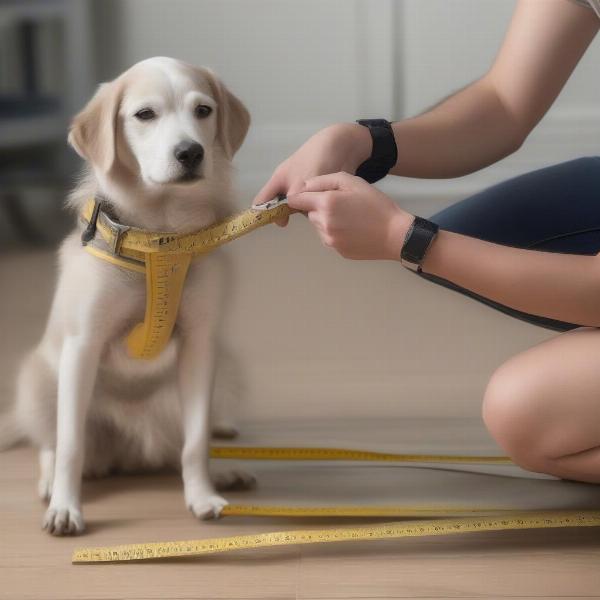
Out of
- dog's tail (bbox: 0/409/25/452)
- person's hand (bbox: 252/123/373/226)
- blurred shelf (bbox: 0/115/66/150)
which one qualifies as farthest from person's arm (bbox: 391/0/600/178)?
blurred shelf (bbox: 0/115/66/150)

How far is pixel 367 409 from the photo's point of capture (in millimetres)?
2012

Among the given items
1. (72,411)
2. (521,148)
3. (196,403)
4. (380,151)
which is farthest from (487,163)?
(521,148)

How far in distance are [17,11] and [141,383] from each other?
3.45 meters

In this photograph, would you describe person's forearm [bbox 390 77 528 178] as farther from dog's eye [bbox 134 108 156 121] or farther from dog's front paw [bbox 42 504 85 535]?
dog's front paw [bbox 42 504 85 535]

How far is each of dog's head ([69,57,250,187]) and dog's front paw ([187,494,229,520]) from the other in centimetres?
47

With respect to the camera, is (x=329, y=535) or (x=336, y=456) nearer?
(x=329, y=535)

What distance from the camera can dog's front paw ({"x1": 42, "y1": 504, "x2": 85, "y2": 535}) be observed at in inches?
55.6

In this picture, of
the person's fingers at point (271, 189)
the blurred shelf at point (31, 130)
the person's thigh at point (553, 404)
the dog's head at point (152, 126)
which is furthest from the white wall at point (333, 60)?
the person's thigh at point (553, 404)

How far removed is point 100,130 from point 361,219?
485 mm

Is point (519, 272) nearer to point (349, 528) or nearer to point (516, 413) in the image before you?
point (516, 413)

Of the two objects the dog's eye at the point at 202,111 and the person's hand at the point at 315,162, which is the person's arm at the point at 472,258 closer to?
the person's hand at the point at 315,162

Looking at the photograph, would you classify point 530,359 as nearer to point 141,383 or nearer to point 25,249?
point 141,383

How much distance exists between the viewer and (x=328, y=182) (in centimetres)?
125

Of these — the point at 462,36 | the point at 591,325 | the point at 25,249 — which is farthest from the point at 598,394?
the point at 462,36
